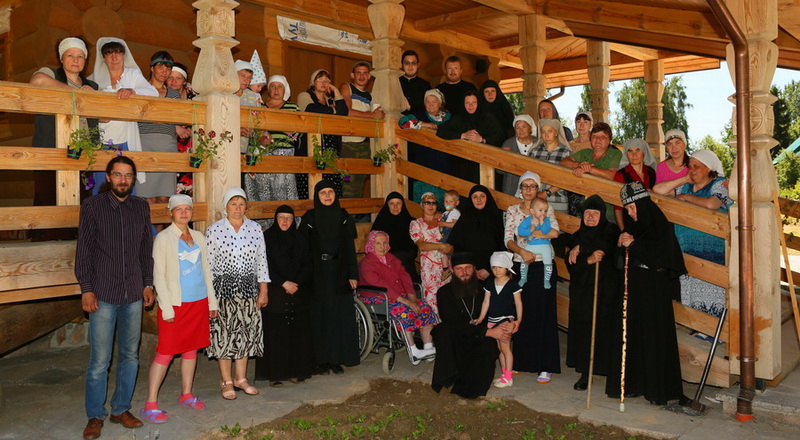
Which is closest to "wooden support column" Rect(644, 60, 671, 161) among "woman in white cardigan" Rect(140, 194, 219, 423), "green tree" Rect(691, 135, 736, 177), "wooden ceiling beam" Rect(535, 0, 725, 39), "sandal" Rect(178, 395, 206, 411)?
"wooden ceiling beam" Rect(535, 0, 725, 39)

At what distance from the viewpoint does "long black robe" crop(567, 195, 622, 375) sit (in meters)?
5.85

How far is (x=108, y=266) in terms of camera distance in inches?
192

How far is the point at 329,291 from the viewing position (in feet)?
21.5

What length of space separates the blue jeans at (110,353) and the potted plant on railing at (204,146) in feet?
4.62

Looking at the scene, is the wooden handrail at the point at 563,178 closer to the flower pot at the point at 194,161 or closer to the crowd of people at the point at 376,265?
the crowd of people at the point at 376,265

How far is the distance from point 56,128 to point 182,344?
70.8 inches

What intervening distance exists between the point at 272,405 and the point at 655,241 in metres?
3.24

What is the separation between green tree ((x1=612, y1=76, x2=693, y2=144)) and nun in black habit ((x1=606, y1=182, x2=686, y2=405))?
24.9 metres

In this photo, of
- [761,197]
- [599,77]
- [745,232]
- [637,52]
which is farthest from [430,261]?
[637,52]

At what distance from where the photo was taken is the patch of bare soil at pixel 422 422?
5.05m

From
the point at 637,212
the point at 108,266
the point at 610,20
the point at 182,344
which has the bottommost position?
the point at 182,344

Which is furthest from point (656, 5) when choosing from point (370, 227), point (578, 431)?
point (578, 431)

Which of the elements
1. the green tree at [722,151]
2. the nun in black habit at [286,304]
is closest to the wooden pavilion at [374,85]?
the nun in black habit at [286,304]

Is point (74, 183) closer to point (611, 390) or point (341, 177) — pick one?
point (341, 177)
